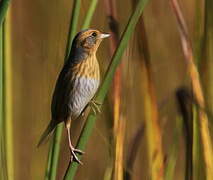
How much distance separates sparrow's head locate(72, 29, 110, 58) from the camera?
2.22 m

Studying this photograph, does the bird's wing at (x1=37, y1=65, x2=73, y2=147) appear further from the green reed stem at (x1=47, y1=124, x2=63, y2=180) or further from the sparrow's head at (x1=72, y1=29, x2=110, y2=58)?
the green reed stem at (x1=47, y1=124, x2=63, y2=180)

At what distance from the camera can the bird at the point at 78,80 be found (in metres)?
2.20

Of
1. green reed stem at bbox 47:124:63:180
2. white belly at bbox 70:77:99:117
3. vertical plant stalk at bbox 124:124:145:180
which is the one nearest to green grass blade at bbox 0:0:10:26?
green reed stem at bbox 47:124:63:180

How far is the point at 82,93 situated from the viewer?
2201mm

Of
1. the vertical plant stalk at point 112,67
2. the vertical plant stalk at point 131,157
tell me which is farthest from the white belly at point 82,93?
the vertical plant stalk at point 112,67

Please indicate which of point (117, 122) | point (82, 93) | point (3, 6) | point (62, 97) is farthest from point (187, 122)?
point (3, 6)

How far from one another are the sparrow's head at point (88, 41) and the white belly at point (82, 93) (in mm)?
111

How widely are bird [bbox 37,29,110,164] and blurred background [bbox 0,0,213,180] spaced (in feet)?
0.25

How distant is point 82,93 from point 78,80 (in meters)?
0.07

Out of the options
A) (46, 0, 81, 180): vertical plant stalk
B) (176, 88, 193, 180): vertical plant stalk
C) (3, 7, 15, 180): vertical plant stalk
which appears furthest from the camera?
(176, 88, 193, 180): vertical plant stalk

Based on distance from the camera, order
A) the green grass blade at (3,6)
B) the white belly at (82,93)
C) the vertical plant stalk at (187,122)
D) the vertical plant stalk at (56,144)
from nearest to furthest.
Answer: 1. the green grass blade at (3,6)
2. the vertical plant stalk at (56,144)
3. the vertical plant stalk at (187,122)
4. the white belly at (82,93)

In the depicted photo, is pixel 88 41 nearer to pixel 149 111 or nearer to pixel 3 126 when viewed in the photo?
pixel 149 111

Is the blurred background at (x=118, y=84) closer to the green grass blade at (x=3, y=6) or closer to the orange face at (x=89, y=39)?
the orange face at (x=89, y=39)

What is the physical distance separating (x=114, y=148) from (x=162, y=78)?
4.84ft
